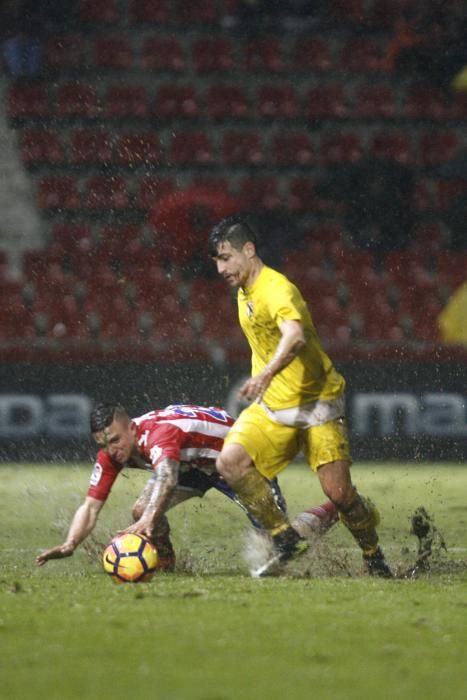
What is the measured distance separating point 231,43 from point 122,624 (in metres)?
15.3

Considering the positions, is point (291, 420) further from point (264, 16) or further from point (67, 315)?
point (264, 16)

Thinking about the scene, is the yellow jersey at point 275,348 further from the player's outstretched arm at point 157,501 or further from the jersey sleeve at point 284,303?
the player's outstretched arm at point 157,501

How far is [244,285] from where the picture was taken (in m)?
7.01

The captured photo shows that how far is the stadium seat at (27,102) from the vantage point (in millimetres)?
18656

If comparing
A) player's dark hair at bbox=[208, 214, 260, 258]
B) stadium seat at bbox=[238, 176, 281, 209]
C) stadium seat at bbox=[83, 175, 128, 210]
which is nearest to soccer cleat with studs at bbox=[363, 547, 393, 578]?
player's dark hair at bbox=[208, 214, 260, 258]

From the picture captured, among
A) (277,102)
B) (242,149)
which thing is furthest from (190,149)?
(277,102)

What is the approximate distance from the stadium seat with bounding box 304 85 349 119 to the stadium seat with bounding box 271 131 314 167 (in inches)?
17.1

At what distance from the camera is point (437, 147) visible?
726 inches

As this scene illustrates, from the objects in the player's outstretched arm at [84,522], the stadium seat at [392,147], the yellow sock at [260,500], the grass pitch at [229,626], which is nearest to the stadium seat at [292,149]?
the stadium seat at [392,147]

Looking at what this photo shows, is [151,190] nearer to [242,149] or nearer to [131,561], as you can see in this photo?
[242,149]

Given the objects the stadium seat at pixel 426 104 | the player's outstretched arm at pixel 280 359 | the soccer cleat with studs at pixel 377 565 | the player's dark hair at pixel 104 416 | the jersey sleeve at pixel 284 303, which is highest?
the stadium seat at pixel 426 104

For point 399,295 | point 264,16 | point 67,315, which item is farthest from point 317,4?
point 67,315

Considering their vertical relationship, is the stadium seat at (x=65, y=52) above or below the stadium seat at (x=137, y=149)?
above

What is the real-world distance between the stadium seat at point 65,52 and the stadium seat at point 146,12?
2.96 feet
